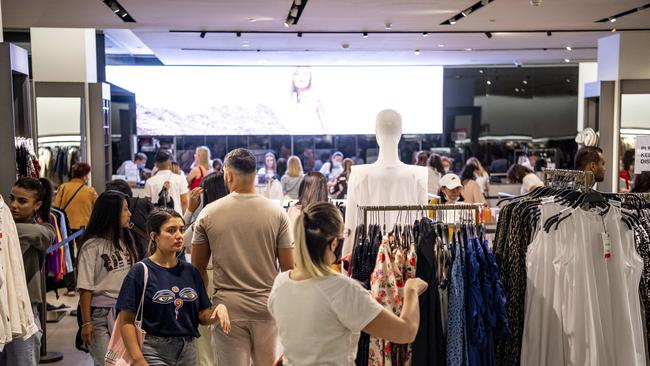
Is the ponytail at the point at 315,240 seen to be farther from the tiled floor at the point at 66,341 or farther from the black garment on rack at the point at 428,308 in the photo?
the tiled floor at the point at 66,341

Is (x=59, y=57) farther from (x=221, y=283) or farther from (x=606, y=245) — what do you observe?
(x=606, y=245)

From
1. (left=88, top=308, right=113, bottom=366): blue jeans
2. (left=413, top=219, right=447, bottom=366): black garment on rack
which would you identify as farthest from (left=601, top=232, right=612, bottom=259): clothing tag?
(left=88, top=308, right=113, bottom=366): blue jeans

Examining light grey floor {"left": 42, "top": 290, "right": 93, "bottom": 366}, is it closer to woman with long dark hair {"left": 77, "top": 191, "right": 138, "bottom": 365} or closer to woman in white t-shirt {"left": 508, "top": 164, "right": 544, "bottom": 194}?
woman with long dark hair {"left": 77, "top": 191, "right": 138, "bottom": 365}

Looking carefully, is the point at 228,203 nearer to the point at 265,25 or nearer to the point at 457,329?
the point at 457,329

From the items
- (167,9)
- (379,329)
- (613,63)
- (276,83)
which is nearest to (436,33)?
(613,63)

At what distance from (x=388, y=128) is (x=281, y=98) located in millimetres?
11997

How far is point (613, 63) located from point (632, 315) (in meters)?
7.06

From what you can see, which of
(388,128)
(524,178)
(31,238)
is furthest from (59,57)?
(388,128)

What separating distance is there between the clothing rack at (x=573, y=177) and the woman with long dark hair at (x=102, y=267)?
2.45 meters

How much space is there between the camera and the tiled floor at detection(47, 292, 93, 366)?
6368 millimetres

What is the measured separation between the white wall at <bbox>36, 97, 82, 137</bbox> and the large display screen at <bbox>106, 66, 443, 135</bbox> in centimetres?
614

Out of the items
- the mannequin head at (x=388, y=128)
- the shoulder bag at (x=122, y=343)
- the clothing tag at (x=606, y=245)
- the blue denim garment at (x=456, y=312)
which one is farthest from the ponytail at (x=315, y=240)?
A: the mannequin head at (x=388, y=128)

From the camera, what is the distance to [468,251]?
3.73 m

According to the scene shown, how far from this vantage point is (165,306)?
11.4 feet
